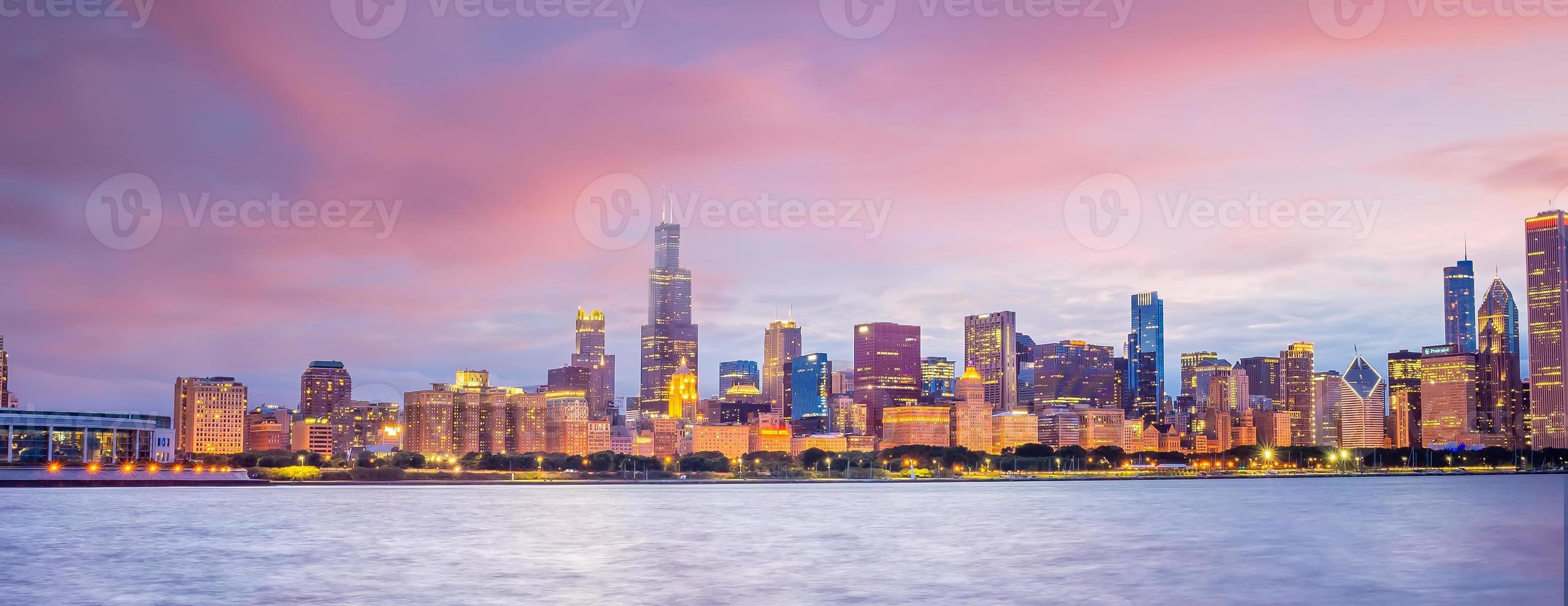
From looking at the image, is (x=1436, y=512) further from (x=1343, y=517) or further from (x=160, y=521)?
(x=160, y=521)

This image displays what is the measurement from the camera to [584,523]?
9638cm

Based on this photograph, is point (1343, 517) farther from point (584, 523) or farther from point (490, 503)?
point (490, 503)

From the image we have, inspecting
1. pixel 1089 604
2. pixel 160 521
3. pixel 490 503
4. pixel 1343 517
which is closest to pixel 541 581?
pixel 1089 604

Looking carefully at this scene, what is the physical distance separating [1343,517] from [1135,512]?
18.5 metres

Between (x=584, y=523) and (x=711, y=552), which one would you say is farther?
(x=584, y=523)

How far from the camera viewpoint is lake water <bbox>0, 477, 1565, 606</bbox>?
49625 mm

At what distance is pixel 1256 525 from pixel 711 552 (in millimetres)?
45321

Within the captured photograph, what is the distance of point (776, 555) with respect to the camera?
6694 centimetres

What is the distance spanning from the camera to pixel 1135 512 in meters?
120

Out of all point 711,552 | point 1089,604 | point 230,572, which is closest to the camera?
point 1089,604

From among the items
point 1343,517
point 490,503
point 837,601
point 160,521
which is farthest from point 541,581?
point 490,503

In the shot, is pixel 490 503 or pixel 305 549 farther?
pixel 490 503

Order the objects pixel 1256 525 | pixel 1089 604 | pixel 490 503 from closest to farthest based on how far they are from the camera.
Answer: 1. pixel 1089 604
2. pixel 1256 525
3. pixel 490 503

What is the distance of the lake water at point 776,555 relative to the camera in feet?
163
